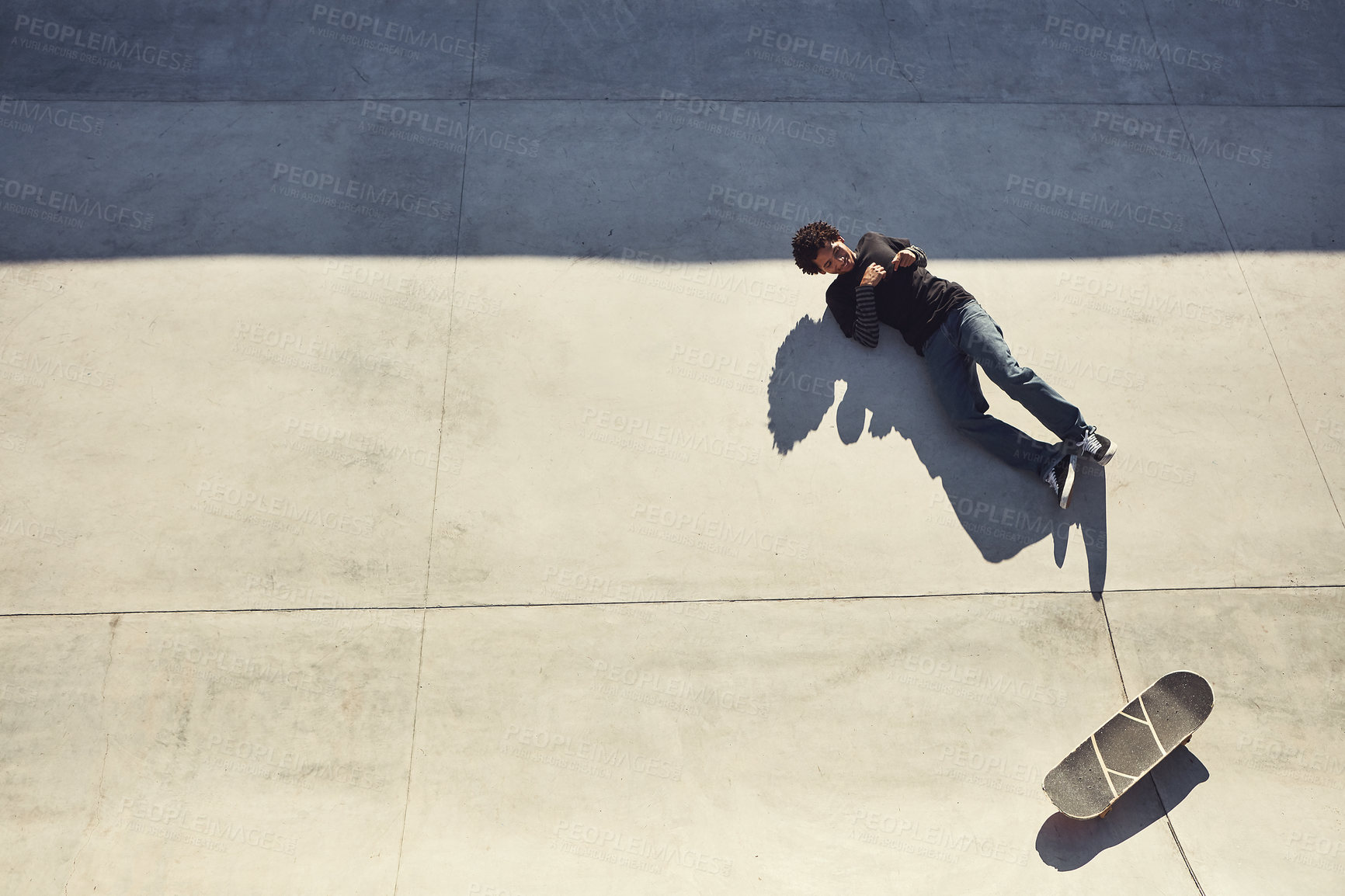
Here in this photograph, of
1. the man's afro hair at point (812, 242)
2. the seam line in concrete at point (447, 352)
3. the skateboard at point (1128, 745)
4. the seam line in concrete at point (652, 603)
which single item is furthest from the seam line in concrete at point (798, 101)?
the skateboard at point (1128, 745)

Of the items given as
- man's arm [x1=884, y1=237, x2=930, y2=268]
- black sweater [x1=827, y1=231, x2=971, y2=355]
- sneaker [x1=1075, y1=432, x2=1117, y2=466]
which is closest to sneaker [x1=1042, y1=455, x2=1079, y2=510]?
sneaker [x1=1075, y1=432, x2=1117, y2=466]

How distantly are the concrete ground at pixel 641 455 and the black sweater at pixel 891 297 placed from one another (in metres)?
0.27

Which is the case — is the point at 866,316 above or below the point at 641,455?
above

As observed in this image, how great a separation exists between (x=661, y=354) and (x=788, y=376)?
0.92 m

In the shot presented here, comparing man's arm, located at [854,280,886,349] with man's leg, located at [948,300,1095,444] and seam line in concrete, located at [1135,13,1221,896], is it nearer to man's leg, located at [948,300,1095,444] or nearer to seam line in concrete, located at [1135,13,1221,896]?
man's leg, located at [948,300,1095,444]

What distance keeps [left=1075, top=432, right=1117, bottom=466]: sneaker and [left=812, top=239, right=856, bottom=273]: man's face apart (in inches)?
74.9

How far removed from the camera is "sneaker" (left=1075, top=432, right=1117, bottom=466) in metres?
4.96

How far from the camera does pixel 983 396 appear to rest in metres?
5.29

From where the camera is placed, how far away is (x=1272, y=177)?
6316 millimetres

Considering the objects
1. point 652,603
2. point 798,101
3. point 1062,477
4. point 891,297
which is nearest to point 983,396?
point 1062,477

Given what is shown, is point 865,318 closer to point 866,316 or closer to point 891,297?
point 866,316

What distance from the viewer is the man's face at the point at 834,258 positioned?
16.7 feet

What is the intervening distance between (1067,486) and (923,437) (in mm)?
947

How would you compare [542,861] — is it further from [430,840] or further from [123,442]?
[123,442]
